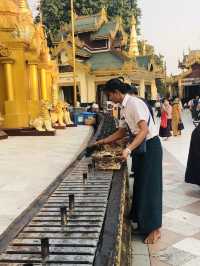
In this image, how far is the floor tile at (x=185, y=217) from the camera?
4262mm

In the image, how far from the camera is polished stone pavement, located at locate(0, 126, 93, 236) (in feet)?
16.0

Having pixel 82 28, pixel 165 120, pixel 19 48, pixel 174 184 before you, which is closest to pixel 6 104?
pixel 19 48

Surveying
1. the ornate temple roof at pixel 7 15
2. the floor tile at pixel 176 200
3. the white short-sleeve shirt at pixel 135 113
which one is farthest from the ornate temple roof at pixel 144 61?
the white short-sleeve shirt at pixel 135 113

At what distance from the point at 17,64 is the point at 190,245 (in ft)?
38.8

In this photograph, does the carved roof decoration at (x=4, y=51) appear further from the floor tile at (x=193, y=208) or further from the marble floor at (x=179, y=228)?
the floor tile at (x=193, y=208)

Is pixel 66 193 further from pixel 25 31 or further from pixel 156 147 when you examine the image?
pixel 25 31

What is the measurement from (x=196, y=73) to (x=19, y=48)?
33.0 meters

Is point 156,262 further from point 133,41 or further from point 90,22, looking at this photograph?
point 133,41

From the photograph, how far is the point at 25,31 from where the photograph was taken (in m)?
13.7

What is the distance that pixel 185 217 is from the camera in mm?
4441

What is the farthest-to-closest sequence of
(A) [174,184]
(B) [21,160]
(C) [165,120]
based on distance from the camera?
(C) [165,120]
(B) [21,160]
(A) [174,184]

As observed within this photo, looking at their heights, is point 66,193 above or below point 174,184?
above

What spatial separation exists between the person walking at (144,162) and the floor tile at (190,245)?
25cm

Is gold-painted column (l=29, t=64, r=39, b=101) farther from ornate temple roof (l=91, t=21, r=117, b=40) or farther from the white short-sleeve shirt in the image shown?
ornate temple roof (l=91, t=21, r=117, b=40)
